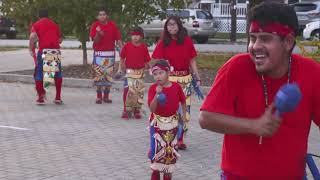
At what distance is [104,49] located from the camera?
1223cm

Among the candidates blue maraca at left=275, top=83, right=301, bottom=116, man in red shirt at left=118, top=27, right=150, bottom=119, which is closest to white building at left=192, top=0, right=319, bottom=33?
man in red shirt at left=118, top=27, right=150, bottom=119

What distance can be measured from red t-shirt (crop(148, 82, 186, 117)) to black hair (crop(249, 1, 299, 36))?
10.9 ft

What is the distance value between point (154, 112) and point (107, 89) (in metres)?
6.10

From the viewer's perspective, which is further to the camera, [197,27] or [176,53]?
[197,27]

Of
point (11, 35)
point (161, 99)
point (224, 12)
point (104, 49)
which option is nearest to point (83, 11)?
point (104, 49)

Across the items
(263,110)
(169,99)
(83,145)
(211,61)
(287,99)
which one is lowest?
(83,145)

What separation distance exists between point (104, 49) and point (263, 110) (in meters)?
9.20

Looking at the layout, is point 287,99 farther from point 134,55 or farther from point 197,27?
point 197,27

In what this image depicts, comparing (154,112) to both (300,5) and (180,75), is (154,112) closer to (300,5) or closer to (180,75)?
(180,75)

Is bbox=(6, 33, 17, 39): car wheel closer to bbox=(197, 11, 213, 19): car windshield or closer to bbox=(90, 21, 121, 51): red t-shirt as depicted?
bbox=(197, 11, 213, 19): car windshield

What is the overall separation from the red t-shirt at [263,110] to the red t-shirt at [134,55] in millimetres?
7211

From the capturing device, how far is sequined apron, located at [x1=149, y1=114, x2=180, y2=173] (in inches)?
254

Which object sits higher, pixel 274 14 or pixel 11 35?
pixel 274 14

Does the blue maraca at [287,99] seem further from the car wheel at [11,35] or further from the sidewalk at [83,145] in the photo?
the car wheel at [11,35]
